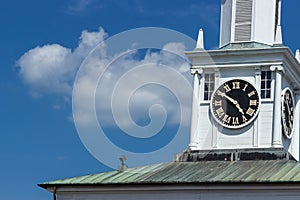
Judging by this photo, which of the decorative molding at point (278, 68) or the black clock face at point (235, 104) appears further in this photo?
the black clock face at point (235, 104)

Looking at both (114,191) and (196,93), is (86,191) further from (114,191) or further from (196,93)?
(196,93)

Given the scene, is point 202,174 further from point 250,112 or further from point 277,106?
point 277,106

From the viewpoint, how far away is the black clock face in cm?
6294

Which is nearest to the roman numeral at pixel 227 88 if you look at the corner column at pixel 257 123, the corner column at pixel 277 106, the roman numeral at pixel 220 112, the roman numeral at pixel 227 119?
the roman numeral at pixel 220 112

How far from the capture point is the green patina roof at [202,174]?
57.1 metres

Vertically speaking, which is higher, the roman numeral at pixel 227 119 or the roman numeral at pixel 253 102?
the roman numeral at pixel 253 102

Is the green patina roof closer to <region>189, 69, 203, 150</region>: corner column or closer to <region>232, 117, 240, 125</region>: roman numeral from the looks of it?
<region>189, 69, 203, 150</region>: corner column

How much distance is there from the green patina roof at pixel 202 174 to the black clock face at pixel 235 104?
2845mm

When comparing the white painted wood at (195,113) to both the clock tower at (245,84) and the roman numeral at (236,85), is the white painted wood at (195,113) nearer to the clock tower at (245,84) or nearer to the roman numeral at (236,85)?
the clock tower at (245,84)

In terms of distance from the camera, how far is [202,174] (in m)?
58.8

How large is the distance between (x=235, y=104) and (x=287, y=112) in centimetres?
302

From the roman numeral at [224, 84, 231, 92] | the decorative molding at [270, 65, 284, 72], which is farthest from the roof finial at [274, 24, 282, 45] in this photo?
the roman numeral at [224, 84, 231, 92]

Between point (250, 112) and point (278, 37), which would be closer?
point (250, 112)

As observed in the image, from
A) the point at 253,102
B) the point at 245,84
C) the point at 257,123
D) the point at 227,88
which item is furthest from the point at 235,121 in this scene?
the point at 245,84
